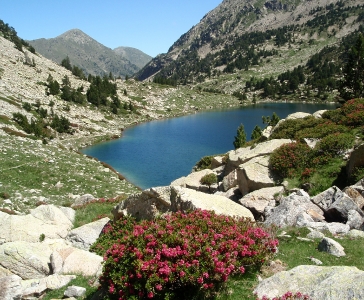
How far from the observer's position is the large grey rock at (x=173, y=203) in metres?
12.1

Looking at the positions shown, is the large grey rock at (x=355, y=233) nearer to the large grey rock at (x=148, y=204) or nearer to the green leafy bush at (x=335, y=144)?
the large grey rock at (x=148, y=204)

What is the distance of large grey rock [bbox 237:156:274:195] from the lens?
19.7m

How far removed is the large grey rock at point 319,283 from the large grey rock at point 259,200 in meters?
8.71

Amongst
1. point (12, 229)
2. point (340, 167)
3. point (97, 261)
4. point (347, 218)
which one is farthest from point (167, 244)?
point (340, 167)

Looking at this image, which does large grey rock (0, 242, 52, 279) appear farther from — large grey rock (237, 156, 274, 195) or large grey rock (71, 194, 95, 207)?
large grey rock (237, 156, 274, 195)

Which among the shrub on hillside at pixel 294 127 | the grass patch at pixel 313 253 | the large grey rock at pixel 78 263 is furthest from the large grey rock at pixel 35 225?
the shrub on hillside at pixel 294 127

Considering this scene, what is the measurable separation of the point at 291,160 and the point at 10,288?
57.4 feet

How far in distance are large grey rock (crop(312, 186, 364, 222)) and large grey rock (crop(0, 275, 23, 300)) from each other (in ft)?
45.1

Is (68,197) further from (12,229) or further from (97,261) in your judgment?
(97,261)

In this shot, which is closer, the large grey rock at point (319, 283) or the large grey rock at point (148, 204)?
the large grey rock at point (319, 283)

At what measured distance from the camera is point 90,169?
38.2m

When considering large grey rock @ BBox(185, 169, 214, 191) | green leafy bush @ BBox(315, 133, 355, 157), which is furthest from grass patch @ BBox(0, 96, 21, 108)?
green leafy bush @ BBox(315, 133, 355, 157)

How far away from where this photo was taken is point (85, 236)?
54.1ft

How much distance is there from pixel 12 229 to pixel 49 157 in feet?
76.8
